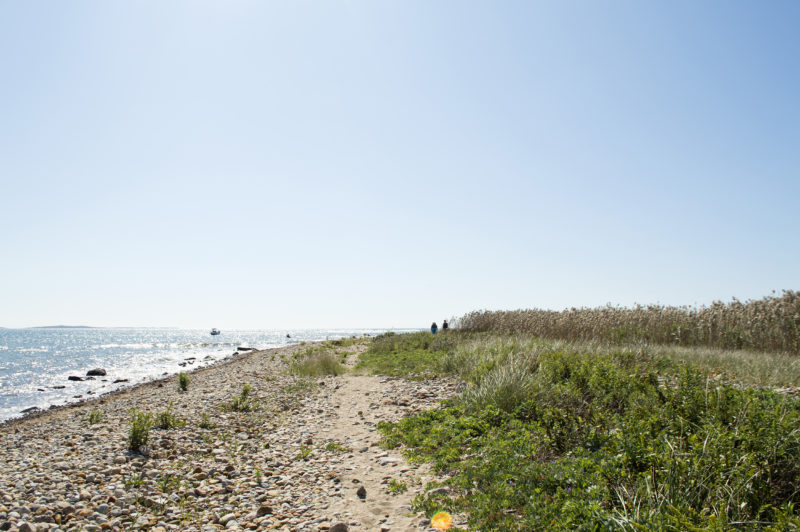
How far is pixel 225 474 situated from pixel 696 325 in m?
20.3

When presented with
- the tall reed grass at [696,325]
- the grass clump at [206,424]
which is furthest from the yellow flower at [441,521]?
the tall reed grass at [696,325]

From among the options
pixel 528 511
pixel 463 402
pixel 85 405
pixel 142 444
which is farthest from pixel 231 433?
pixel 85 405

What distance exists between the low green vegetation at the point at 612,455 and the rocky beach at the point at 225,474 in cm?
90

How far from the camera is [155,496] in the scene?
22.8 ft

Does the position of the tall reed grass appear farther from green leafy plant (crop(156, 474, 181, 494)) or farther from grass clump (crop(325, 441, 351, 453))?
green leafy plant (crop(156, 474, 181, 494))

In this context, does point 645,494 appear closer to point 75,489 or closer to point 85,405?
point 75,489

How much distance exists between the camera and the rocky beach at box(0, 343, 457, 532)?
6.04 meters

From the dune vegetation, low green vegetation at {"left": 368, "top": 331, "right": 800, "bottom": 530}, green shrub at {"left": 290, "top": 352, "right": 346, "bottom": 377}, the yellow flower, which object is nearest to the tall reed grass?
the dune vegetation

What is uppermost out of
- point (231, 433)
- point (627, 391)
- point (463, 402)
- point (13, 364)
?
point (627, 391)

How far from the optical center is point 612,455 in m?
5.05

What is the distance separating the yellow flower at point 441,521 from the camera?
15.8ft

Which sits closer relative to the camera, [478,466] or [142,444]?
[478,466]

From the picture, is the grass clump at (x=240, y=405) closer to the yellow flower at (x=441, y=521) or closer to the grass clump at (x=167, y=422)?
the grass clump at (x=167, y=422)

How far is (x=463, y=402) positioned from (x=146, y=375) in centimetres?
3628
